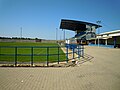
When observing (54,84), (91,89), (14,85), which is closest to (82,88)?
(91,89)

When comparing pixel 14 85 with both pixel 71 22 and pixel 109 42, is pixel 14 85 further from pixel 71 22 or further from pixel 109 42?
pixel 71 22

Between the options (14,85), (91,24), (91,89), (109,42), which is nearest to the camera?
(91,89)

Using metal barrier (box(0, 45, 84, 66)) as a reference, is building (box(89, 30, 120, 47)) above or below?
above

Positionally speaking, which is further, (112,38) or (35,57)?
(112,38)

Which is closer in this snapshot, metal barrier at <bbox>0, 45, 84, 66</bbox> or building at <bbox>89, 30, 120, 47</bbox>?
metal barrier at <bbox>0, 45, 84, 66</bbox>

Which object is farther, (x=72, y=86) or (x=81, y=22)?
(x=81, y=22)

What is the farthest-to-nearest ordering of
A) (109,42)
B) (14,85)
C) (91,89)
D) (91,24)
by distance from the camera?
1. (91,24)
2. (109,42)
3. (14,85)
4. (91,89)

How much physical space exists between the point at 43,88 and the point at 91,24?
81035mm

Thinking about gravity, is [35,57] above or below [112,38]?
below

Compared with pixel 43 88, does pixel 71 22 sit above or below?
above

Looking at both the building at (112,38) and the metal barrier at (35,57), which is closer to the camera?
the metal barrier at (35,57)

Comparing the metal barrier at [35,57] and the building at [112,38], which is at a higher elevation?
the building at [112,38]

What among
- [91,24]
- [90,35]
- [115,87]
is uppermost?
[91,24]

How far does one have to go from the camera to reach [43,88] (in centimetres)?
557
